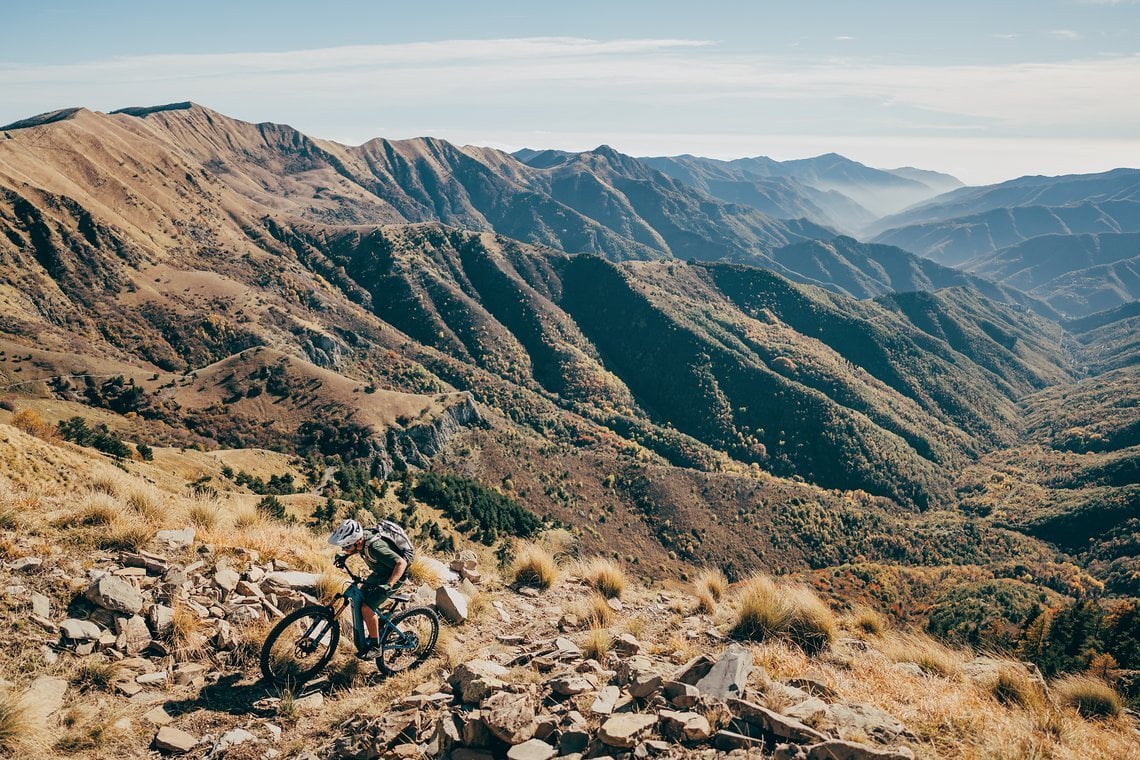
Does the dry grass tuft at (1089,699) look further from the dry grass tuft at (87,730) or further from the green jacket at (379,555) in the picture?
the dry grass tuft at (87,730)

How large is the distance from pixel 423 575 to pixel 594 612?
181 inches

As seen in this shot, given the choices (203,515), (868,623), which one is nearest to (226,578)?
(203,515)

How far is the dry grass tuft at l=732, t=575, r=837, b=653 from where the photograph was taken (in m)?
13.3

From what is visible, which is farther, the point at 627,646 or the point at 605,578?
the point at 605,578

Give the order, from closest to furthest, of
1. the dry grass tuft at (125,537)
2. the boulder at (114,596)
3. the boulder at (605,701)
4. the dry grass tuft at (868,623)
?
the boulder at (605,701)
the boulder at (114,596)
the dry grass tuft at (125,537)
the dry grass tuft at (868,623)

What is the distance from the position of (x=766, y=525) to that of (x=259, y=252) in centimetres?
17787

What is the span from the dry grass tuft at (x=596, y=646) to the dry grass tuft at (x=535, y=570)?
5247mm

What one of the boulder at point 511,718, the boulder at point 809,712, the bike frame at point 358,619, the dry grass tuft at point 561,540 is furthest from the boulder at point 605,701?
the dry grass tuft at point 561,540

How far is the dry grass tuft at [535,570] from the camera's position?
1694cm

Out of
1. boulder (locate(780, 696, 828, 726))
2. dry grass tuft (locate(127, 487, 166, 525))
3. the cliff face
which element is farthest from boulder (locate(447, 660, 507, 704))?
the cliff face

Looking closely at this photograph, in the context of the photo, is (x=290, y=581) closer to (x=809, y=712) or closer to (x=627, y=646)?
(x=627, y=646)

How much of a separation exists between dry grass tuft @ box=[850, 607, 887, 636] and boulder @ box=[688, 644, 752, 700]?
21.5 ft

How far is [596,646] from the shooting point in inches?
450

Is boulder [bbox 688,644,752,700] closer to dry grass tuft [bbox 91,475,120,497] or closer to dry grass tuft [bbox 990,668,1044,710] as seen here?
dry grass tuft [bbox 990,668,1044,710]
